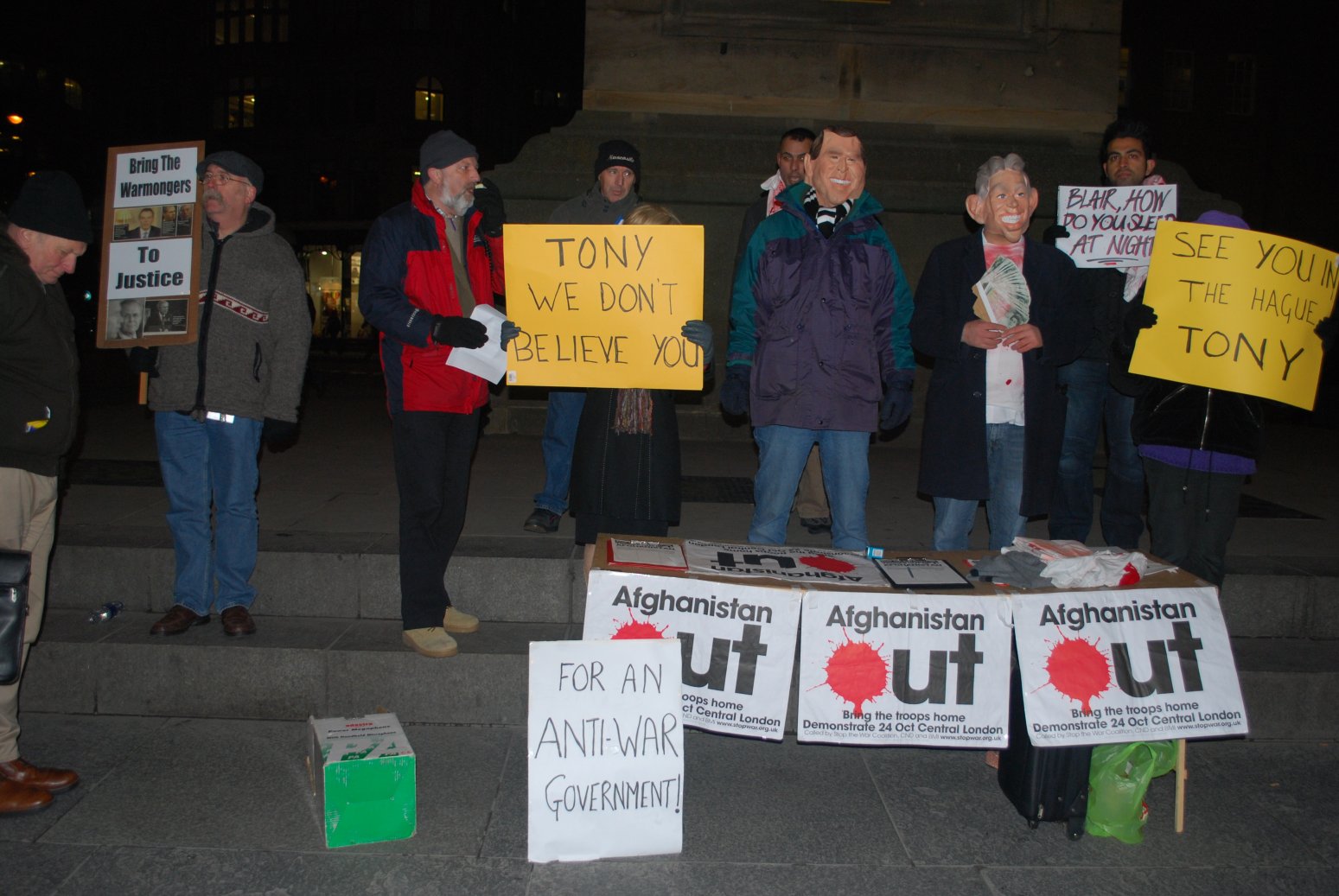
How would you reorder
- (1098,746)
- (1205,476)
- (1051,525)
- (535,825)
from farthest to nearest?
(1051,525)
(1205,476)
(1098,746)
(535,825)

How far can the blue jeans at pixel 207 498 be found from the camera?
174 inches

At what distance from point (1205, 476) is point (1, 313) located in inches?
177

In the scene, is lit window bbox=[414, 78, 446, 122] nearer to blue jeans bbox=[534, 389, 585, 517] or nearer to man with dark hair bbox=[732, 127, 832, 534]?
man with dark hair bbox=[732, 127, 832, 534]

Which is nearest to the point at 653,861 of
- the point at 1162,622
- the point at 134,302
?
the point at 1162,622

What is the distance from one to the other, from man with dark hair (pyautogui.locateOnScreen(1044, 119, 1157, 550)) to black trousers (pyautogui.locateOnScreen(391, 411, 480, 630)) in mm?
2873

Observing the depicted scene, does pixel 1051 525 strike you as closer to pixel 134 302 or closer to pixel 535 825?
pixel 535 825

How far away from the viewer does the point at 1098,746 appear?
3557 mm

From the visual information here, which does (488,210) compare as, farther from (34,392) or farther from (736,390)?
(34,392)

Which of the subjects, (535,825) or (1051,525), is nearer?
(535,825)

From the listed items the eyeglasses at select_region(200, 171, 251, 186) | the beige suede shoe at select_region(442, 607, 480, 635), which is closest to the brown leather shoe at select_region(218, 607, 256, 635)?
the beige suede shoe at select_region(442, 607, 480, 635)

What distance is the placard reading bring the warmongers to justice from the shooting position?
4.28 metres

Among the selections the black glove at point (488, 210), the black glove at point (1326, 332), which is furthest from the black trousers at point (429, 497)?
the black glove at point (1326, 332)

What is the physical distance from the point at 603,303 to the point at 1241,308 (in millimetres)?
2503

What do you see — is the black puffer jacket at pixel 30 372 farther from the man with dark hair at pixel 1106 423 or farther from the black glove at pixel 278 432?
the man with dark hair at pixel 1106 423
